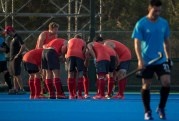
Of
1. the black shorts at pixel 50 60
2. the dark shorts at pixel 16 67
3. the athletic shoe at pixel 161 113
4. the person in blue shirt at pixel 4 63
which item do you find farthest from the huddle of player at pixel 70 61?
the athletic shoe at pixel 161 113

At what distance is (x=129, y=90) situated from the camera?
24.8m

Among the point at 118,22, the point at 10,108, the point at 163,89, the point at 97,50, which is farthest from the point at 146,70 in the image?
the point at 118,22

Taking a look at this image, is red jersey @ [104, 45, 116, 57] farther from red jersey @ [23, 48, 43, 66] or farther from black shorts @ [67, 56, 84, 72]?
red jersey @ [23, 48, 43, 66]

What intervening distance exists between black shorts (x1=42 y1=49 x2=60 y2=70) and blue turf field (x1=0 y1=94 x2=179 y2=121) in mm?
793

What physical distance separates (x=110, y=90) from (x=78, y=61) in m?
1.27

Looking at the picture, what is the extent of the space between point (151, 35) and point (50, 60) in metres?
5.67

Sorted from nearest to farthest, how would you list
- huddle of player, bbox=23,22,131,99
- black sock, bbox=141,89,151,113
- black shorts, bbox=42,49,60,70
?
Result: 1. black sock, bbox=141,89,151,113
2. black shorts, bbox=42,49,60,70
3. huddle of player, bbox=23,22,131,99

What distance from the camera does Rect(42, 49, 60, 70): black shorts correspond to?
1794 centimetres

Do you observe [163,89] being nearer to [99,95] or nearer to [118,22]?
[99,95]

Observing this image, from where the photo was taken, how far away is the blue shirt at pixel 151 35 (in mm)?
12523

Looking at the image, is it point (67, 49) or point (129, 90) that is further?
point (129, 90)

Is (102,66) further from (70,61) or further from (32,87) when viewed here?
(32,87)

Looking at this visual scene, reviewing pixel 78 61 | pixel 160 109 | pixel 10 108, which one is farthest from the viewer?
pixel 78 61

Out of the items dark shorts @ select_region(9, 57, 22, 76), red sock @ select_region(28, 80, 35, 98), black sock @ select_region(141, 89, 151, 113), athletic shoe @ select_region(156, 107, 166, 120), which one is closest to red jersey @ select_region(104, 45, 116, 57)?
red sock @ select_region(28, 80, 35, 98)
